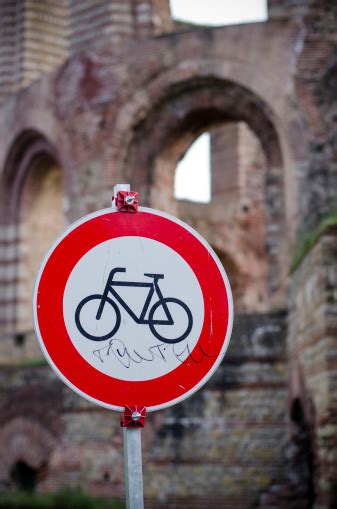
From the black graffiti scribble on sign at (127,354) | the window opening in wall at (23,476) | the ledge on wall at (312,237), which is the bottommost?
the window opening in wall at (23,476)

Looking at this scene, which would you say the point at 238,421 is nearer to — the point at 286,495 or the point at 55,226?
A: the point at 286,495

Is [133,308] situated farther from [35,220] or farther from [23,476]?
[35,220]

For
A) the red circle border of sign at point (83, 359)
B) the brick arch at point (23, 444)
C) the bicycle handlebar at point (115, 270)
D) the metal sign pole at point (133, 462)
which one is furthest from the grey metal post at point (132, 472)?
the brick arch at point (23, 444)

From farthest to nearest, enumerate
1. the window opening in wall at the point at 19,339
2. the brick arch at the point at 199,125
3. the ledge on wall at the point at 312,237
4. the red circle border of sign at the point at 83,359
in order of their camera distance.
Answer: the window opening in wall at the point at 19,339 < the brick arch at the point at 199,125 < the ledge on wall at the point at 312,237 < the red circle border of sign at the point at 83,359

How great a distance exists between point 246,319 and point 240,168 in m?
8.18

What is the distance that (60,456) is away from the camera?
635 inches

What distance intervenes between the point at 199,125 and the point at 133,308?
14.3m

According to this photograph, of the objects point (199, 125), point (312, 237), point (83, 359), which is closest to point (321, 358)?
point (312, 237)

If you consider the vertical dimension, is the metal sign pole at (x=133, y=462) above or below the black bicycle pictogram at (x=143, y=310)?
below

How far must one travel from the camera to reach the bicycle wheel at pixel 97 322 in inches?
117

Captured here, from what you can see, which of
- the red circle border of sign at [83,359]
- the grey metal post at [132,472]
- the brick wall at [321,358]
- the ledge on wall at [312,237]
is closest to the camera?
the grey metal post at [132,472]

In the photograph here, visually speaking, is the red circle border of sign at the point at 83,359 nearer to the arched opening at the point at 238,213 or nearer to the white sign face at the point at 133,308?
the white sign face at the point at 133,308

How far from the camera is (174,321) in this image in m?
3.03

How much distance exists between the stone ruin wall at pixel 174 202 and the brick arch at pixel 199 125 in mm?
22
